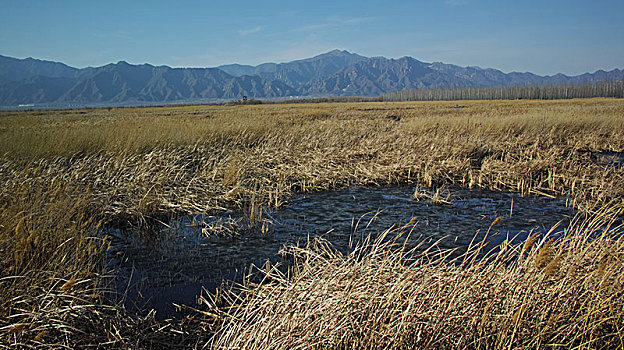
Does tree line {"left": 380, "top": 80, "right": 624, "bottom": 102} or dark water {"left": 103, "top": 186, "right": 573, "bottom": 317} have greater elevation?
tree line {"left": 380, "top": 80, "right": 624, "bottom": 102}

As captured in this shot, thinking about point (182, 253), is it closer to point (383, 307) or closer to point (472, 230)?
point (383, 307)

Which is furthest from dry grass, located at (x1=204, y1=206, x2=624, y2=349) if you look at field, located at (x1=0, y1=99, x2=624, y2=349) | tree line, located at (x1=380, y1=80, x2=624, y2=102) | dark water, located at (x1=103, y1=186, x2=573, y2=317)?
tree line, located at (x1=380, y1=80, x2=624, y2=102)

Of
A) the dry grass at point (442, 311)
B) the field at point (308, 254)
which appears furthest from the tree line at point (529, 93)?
the dry grass at point (442, 311)

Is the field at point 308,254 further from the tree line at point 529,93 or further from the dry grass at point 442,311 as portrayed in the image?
the tree line at point 529,93

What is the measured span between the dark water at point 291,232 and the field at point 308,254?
0.36m

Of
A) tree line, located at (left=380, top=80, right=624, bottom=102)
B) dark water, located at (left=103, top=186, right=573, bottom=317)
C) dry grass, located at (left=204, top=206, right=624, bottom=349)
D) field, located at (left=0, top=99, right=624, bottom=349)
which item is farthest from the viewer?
tree line, located at (left=380, top=80, right=624, bottom=102)

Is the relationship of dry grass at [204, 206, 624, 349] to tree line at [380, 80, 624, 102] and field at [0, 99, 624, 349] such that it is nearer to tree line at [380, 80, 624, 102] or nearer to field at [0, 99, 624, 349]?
field at [0, 99, 624, 349]

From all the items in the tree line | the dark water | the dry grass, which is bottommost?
the dark water

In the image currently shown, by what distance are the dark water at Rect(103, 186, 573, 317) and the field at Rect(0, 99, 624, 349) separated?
36cm

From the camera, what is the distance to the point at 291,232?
6734 millimetres

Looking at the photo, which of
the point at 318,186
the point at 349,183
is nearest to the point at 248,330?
the point at 318,186

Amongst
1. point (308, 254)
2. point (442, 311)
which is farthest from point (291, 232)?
point (442, 311)

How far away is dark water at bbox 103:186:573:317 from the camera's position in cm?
490

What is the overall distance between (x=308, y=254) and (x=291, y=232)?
2629mm
